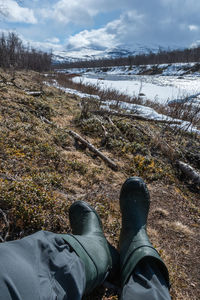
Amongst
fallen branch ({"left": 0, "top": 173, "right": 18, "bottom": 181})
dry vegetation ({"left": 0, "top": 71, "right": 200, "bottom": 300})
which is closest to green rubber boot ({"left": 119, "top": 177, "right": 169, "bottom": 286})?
dry vegetation ({"left": 0, "top": 71, "right": 200, "bottom": 300})

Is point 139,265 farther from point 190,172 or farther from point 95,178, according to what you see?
point 190,172

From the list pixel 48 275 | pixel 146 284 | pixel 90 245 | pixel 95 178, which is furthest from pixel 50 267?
pixel 95 178

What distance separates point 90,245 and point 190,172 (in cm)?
292

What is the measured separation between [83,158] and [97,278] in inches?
91.3

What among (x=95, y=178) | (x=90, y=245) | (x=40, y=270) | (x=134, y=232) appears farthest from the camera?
(x=95, y=178)

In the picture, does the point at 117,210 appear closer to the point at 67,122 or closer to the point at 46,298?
the point at 46,298

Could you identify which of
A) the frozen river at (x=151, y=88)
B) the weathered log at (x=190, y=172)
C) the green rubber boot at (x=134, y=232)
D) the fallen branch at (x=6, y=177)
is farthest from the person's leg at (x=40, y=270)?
the frozen river at (x=151, y=88)

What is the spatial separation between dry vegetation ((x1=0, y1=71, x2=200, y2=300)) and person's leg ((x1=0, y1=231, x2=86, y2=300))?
0.55 metres

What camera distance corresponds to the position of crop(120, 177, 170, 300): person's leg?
1.13 metres

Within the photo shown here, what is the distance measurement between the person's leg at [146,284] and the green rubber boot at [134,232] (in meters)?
0.04

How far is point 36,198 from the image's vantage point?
191 centimetres

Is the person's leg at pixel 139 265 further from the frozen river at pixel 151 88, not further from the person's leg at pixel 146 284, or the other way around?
the frozen river at pixel 151 88

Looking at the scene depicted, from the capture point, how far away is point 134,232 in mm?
1700

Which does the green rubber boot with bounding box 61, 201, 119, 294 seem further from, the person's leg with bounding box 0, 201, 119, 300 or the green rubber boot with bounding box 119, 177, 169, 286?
the green rubber boot with bounding box 119, 177, 169, 286
